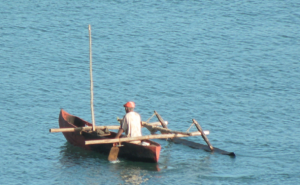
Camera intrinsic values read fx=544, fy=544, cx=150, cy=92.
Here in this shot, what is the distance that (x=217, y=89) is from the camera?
33.5m

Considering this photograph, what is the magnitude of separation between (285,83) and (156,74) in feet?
27.4

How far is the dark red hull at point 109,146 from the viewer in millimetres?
21484

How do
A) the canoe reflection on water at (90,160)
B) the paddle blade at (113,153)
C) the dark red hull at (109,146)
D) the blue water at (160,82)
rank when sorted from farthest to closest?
the blue water at (160,82) < the paddle blade at (113,153) < the canoe reflection on water at (90,160) < the dark red hull at (109,146)

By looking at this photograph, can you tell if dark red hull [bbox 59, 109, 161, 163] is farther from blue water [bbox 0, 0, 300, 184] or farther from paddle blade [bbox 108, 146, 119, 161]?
blue water [bbox 0, 0, 300, 184]

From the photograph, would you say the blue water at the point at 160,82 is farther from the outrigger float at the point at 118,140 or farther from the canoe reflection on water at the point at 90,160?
the outrigger float at the point at 118,140

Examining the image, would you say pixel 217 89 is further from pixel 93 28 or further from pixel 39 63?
pixel 93 28

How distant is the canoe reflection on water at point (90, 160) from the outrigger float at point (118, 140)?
216mm

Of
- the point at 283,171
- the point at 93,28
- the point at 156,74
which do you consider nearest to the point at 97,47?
the point at 93,28

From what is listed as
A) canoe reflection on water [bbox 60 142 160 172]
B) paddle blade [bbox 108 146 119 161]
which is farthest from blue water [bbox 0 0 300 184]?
paddle blade [bbox 108 146 119 161]

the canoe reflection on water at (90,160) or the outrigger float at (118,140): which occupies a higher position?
the outrigger float at (118,140)

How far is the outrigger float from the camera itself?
70.6ft

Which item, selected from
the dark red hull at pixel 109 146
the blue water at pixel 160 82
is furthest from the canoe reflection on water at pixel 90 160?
the dark red hull at pixel 109 146

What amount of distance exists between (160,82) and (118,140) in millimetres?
13655

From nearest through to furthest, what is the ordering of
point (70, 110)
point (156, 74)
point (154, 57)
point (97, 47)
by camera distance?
point (70, 110), point (156, 74), point (154, 57), point (97, 47)
